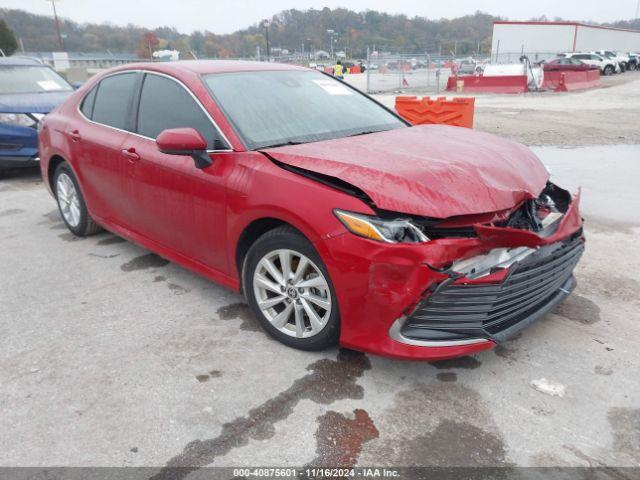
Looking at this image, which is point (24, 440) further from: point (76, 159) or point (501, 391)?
point (76, 159)

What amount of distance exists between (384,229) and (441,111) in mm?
7588

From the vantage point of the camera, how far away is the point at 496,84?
24.2 metres

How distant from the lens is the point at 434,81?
2973cm

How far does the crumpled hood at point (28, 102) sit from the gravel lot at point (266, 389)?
14.3 feet

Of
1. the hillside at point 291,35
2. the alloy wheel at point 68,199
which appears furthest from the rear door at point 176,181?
the hillside at point 291,35

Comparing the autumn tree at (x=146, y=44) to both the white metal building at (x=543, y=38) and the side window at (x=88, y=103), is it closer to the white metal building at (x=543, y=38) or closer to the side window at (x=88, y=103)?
the white metal building at (x=543, y=38)

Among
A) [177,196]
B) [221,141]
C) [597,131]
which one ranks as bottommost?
[597,131]

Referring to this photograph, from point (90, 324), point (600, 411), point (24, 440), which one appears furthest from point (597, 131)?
point (24, 440)

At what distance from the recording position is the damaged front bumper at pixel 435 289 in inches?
94.9

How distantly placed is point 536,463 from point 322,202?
1483 millimetres

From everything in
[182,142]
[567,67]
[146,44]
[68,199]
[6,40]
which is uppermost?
[6,40]

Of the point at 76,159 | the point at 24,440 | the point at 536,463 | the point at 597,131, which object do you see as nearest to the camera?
the point at 536,463

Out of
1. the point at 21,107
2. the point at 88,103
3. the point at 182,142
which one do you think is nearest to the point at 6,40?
the point at 21,107

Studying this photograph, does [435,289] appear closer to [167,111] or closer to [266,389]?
[266,389]
